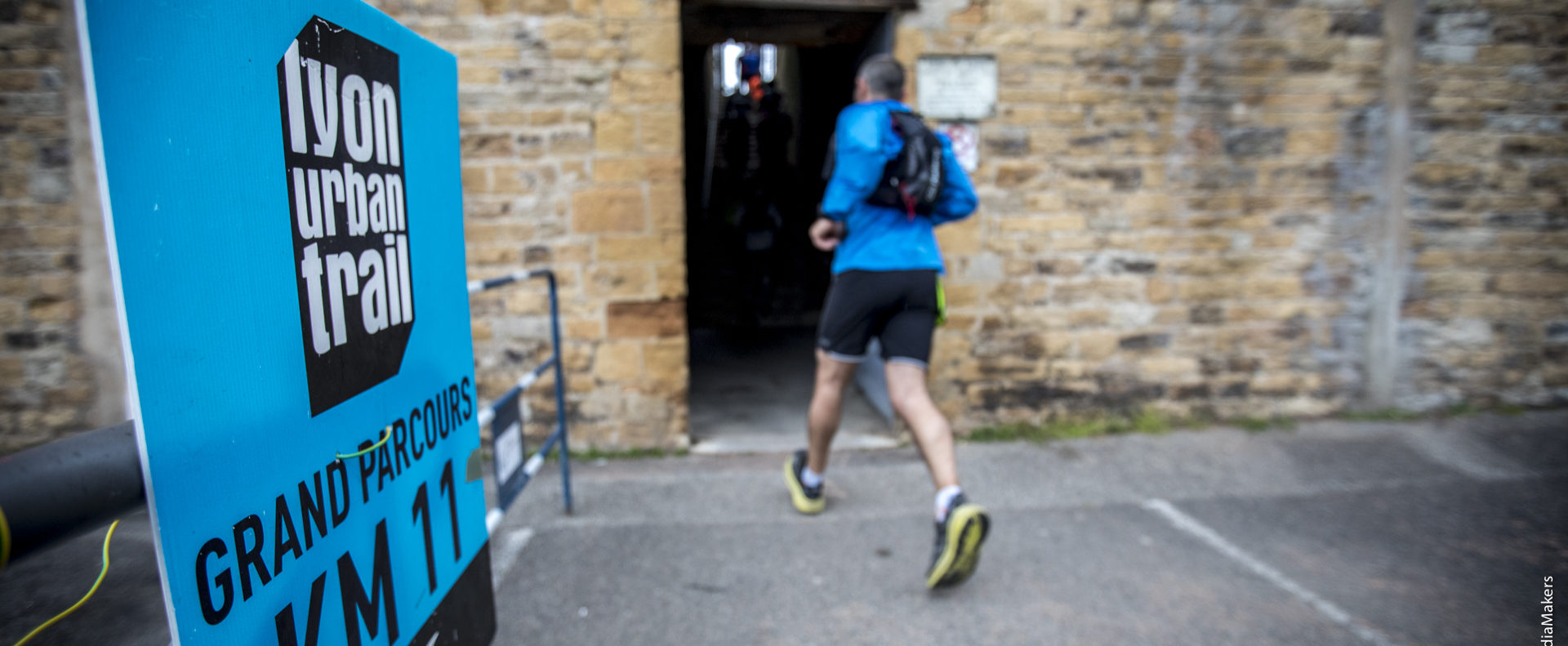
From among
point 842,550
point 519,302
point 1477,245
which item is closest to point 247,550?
point 842,550

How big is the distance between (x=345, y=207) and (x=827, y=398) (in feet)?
6.91

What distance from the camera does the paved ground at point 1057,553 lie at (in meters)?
2.43

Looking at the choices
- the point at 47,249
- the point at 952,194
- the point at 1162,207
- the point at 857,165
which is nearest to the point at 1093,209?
the point at 1162,207

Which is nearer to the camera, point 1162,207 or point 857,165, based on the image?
point 857,165

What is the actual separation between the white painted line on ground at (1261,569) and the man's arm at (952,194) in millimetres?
1624

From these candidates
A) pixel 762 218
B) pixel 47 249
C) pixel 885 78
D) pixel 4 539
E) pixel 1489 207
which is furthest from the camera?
pixel 762 218

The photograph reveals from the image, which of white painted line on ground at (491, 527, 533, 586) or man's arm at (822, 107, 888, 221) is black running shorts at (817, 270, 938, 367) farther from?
white painted line on ground at (491, 527, 533, 586)

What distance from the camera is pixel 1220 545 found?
3.01m

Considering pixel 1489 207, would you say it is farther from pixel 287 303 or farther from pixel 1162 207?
pixel 287 303

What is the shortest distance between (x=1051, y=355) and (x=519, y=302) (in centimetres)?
286

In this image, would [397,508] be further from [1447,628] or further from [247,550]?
[1447,628]

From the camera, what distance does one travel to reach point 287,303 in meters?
0.94

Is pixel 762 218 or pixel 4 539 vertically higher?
pixel 762 218

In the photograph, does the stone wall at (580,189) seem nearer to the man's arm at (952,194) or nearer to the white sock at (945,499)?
the man's arm at (952,194)
